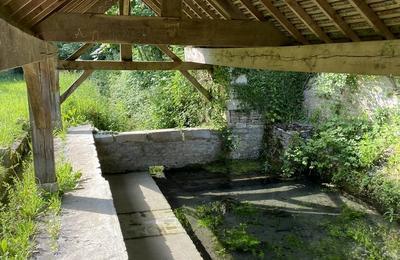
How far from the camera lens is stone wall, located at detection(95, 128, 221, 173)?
835cm

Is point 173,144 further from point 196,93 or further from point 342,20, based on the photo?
point 342,20

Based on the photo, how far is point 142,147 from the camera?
8539 mm

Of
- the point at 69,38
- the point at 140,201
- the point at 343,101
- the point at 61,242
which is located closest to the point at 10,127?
the point at 140,201

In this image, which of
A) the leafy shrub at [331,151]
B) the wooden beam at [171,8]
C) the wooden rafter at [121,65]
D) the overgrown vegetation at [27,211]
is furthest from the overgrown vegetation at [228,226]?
the wooden rafter at [121,65]

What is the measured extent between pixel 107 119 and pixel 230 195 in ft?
12.6

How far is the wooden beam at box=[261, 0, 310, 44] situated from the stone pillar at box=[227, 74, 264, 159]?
171 inches

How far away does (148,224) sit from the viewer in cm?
561

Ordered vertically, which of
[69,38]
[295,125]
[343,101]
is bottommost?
[295,125]

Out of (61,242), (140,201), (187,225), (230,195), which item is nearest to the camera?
(61,242)

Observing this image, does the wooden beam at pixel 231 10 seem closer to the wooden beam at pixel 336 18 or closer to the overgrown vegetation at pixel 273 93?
the wooden beam at pixel 336 18

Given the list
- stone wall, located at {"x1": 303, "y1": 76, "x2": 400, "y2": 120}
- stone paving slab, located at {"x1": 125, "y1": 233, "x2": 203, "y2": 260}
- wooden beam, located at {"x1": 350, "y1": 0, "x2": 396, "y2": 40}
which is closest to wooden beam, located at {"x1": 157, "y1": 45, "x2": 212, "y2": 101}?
stone wall, located at {"x1": 303, "y1": 76, "x2": 400, "y2": 120}

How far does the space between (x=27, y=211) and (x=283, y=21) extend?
129 inches

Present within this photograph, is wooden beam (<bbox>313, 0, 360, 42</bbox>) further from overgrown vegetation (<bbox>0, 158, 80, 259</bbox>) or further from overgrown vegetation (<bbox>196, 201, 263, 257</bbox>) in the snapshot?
overgrown vegetation (<bbox>0, 158, 80, 259</bbox>)

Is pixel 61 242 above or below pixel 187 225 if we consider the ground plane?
above
